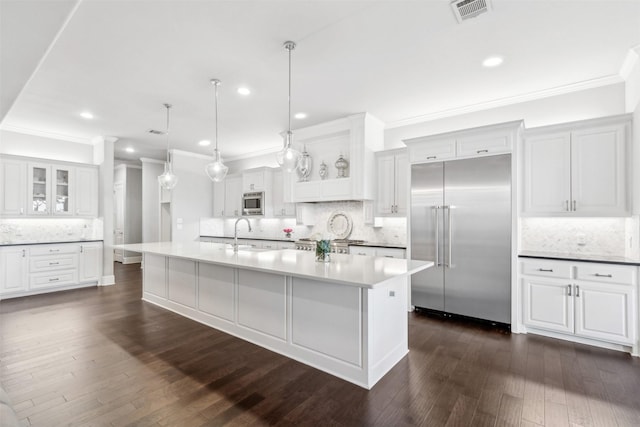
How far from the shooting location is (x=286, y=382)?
238cm

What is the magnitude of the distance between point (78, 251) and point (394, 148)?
5807 millimetres

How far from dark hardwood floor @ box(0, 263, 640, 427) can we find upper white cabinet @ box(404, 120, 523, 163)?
6.91 ft

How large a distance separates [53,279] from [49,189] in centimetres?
155

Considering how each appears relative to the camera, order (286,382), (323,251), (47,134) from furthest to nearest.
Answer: (47,134) < (323,251) < (286,382)

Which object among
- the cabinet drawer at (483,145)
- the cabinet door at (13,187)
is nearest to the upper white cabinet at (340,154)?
the cabinet drawer at (483,145)

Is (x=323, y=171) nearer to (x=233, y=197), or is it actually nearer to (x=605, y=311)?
(x=233, y=197)

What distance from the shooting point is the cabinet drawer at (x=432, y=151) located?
391 centimetres

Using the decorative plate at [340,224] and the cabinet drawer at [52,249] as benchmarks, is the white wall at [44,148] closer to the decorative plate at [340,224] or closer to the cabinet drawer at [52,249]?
the cabinet drawer at [52,249]

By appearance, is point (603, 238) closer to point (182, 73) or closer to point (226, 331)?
point (226, 331)

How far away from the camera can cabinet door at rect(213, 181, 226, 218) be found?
297 inches

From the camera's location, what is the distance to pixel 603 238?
11.3 ft

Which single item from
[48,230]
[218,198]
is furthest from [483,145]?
[48,230]

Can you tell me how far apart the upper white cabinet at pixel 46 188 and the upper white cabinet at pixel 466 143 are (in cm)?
580

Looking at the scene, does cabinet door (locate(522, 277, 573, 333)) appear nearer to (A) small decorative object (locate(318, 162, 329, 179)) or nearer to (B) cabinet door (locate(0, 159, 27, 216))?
(A) small decorative object (locate(318, 162, 329, 179))
